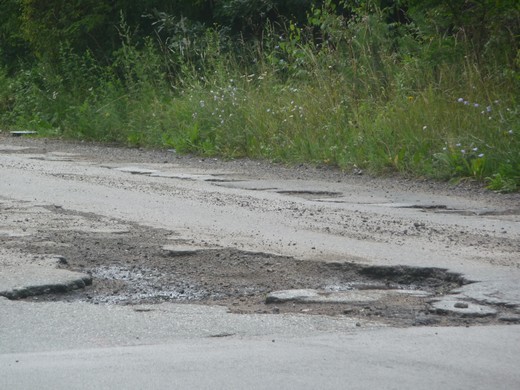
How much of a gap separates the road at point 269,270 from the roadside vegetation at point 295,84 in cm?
97

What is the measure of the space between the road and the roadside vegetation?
0.97m

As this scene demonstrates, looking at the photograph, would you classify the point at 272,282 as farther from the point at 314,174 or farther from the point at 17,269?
the point at 314,174

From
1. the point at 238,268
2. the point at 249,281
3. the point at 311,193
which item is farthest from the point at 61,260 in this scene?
the point at 311,193

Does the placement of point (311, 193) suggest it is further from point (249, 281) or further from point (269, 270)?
point (249, 281)

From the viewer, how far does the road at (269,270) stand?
150 inches

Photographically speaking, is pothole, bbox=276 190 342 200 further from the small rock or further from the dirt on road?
the small rock

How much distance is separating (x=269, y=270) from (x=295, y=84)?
29.7ft

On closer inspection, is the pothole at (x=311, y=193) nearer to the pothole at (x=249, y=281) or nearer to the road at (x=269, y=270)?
the road at (x=269, y=270)

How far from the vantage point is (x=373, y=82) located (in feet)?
45.3

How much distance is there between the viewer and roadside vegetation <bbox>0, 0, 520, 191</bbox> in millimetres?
11469

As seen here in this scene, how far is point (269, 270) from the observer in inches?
234

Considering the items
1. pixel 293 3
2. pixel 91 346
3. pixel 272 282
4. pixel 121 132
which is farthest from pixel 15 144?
pixel 91 346

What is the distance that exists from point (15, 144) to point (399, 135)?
6.73 meters

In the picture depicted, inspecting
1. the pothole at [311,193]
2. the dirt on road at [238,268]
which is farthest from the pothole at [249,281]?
the pothole at [311,193]
